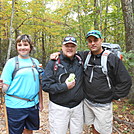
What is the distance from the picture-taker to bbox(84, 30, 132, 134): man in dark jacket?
2.30m

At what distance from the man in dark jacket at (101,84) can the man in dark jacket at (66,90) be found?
0.22 metres

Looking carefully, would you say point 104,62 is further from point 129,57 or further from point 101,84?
point 129,57

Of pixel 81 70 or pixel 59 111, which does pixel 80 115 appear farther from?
Result: pixel 81 70

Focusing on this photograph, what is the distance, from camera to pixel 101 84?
2369 millimetres

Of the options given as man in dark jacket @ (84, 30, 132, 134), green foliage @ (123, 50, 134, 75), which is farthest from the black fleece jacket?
green foliage @ (123, 50, 134, 75)

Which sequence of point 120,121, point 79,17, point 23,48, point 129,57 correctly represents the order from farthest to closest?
point 79,17, point 120,121, point 129,57, point 23,48

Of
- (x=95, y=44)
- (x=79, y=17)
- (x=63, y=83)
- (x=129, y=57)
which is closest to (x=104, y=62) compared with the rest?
(x=95, y=44)

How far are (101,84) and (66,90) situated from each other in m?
0.69

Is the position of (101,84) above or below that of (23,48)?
below

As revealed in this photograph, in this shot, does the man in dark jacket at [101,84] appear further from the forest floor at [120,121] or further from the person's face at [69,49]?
the forest floor at [120,121]

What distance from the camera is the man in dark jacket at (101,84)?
7.54 ft

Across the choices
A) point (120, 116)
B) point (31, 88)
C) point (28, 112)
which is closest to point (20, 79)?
point (31, 88)

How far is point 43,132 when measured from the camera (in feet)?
12.3

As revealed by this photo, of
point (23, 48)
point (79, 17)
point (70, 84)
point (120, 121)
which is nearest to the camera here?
point (70, 84)
